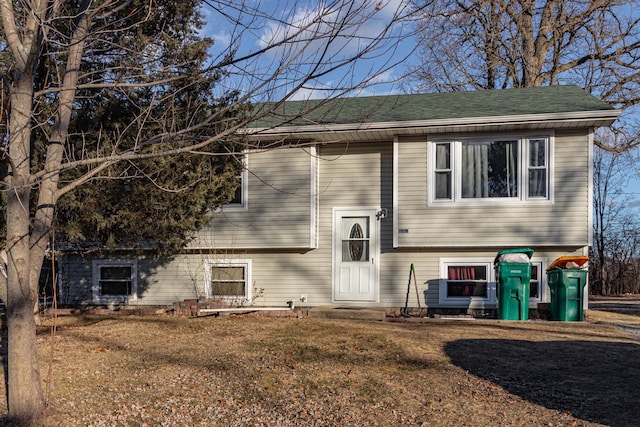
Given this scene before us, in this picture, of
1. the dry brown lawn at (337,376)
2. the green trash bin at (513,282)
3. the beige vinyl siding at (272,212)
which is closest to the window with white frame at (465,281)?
the green trash bin at (513,282)

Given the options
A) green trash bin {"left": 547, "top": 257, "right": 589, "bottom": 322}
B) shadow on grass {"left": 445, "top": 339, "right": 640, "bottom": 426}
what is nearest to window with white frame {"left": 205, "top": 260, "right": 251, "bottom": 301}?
shadow on grass {"left": 445, "top": 339, "right": 640, "bottom": 426}

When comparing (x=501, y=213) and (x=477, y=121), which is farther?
(x=501, y=213)

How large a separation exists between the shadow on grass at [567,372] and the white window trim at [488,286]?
3.11m

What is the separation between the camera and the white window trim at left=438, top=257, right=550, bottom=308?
1183cm

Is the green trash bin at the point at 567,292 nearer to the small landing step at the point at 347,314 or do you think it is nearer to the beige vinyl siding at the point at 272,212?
the small landing step at the point at 347,314

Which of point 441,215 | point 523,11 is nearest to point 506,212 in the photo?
point 441,215

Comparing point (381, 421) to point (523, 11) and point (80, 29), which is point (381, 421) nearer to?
point (80, 29)

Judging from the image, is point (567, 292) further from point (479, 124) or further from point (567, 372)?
point (567, 372)

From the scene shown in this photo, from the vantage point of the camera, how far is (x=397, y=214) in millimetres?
12125

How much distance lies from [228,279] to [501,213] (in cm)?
599

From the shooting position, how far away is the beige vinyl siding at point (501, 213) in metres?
11.4

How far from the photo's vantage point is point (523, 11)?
68.7 feet

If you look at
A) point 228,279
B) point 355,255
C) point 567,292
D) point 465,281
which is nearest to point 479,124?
point 465,281

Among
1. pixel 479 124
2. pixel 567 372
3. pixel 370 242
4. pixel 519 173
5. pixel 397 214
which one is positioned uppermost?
pixel 479 124
